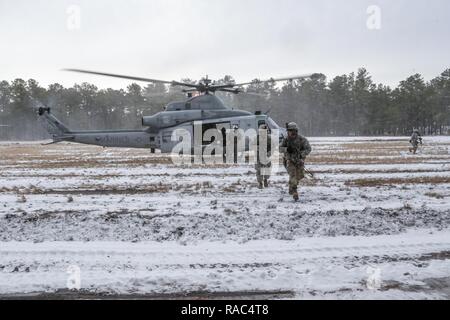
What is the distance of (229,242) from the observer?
251 inches

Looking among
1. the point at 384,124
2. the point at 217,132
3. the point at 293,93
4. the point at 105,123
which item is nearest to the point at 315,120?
the point at 293,93

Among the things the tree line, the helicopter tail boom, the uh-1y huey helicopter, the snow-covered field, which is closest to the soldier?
the snow-covered field

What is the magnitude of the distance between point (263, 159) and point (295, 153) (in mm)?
1893

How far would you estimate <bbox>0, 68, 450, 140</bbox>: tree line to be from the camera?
9219cm

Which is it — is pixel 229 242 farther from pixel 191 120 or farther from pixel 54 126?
pixel 54 126

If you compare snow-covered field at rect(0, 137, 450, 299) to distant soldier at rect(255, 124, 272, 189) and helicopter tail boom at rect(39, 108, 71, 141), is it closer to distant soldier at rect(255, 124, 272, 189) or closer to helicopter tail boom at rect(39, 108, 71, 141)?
distant soldier at rect(255, 124, 272, 189)

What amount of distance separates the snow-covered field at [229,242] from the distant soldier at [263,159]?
0.52 metres

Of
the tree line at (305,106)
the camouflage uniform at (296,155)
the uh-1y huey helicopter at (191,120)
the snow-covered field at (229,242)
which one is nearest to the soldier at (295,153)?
the camouflage uniform at (296,155)

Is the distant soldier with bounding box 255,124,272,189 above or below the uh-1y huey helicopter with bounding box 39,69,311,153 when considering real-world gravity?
below

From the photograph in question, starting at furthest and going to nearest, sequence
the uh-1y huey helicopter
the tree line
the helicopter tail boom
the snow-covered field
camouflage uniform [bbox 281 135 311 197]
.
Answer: the tree line < the helicopter tail boom < the uh-1y huey helicopter < camouflage uniform [bbox 281 135 311 197] < the snow-covered field

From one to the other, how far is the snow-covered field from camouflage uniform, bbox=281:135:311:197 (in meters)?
0.66

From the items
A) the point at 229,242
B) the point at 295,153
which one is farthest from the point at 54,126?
the point at 229,242

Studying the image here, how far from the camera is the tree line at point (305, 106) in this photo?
92188 millimetres

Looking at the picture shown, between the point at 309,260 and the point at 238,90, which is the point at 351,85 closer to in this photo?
the point at 238,90
